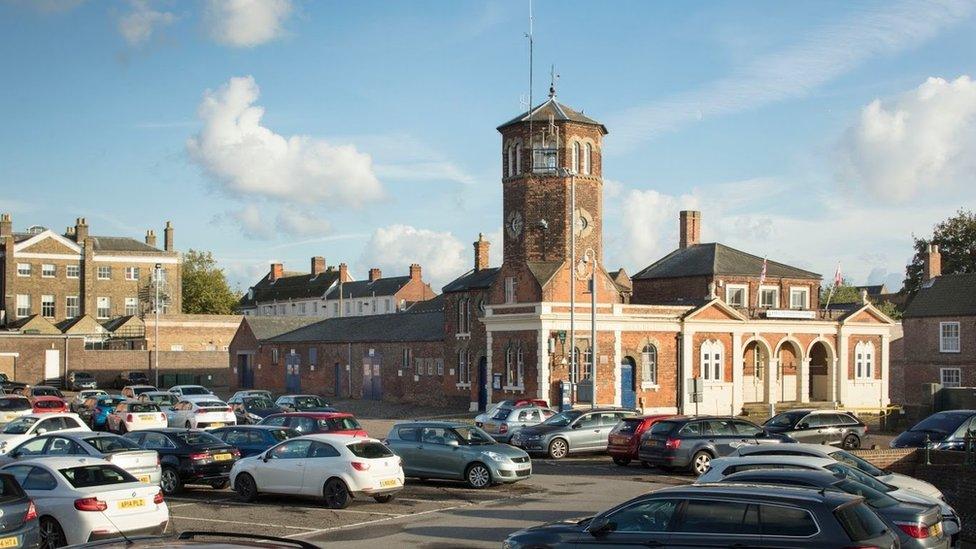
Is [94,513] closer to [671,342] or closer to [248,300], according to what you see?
[671,342]

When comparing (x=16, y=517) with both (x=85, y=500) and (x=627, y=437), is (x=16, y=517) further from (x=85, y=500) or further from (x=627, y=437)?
(x=627, y=437)

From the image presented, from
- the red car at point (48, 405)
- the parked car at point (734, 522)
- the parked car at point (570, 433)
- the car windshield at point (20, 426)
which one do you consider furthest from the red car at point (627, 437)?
the red car at point (48, 405)

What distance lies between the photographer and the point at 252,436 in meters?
25.5

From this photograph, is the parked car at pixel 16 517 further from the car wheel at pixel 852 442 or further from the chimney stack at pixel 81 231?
the chimney stack at pixel 81 231

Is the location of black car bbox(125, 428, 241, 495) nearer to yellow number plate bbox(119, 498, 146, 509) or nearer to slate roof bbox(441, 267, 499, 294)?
yellow number plate bbox(119, 498, 146, 509)

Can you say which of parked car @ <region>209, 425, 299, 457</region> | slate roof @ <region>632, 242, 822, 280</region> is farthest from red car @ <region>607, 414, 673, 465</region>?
slate roof @ <region>632, 242, 822, 280</region>

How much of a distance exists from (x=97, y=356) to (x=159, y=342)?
8.89m

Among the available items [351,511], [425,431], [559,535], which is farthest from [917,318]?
[559,535]

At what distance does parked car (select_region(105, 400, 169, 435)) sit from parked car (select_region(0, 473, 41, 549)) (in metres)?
23.5

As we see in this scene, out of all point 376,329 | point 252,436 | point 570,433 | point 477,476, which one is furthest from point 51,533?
point 376,329

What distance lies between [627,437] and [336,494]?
35.5ft

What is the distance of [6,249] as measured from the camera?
90688mm

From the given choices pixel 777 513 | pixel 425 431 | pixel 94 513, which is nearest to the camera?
pixel 777 513

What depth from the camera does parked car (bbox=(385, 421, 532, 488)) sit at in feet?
78.2
